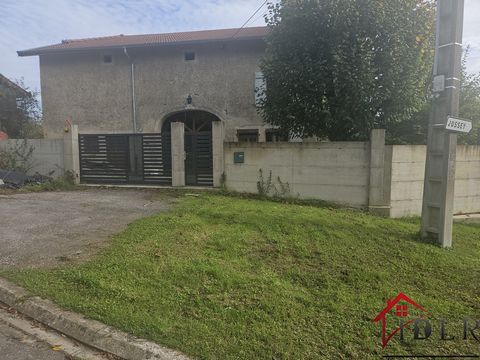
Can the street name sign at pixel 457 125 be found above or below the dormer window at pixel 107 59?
below

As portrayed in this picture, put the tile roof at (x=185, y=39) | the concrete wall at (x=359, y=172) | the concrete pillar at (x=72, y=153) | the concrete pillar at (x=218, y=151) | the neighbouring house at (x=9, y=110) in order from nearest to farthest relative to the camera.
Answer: the concrete wall at (x=359, y=172)
the concrete pillar at (x=218, y=151)
the concrete pillar at (x=72, y=153)
the tile roof at (x=185, y=39)
the neighbouring house at (x=9, y=110)

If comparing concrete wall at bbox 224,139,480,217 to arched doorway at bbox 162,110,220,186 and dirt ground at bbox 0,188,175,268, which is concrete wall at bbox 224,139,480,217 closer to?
arched doorway at bbox 162,110,220,186

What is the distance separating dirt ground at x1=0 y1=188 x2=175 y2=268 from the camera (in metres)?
4.12

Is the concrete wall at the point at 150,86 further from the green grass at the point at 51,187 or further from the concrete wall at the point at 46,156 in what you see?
the green grass at the point at 51,187

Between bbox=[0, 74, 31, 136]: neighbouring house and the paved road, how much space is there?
18.4 m

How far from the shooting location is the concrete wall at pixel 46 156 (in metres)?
10.3

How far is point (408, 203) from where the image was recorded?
24.4ft

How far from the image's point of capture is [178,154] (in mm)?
9195

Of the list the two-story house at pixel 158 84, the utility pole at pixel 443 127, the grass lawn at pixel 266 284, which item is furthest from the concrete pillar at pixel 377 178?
the two-story house at pixel 158 84

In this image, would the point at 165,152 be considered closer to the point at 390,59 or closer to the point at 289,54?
the point at 289,54

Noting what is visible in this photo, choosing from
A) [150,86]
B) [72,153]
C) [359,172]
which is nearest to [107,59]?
[150,86]

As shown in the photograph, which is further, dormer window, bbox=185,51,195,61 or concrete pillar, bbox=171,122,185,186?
dormer window, bbox=185,51,195,61

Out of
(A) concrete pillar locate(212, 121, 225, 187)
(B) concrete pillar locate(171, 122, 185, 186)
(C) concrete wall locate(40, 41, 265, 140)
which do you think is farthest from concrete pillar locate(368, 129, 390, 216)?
(C) concrete wall locate(40, 41, 265, 140)

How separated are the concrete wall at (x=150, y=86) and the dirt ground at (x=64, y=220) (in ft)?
20.0
